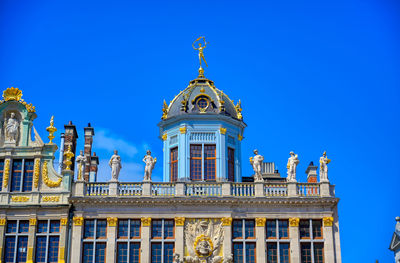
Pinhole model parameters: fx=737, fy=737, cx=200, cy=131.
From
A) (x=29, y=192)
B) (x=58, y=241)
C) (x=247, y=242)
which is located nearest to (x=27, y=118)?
(x=29, y=192)

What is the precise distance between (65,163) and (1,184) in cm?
379

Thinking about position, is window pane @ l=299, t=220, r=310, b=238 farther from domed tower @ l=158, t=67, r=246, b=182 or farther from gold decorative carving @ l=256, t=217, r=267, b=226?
domed tower @ l=158, t=67, r=246, b=182

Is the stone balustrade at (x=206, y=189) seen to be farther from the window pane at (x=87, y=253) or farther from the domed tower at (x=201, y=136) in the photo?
the window pane at (x=87, y=253)

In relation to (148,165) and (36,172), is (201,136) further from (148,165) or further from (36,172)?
(36,172)

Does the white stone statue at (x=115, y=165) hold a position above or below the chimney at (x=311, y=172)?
below

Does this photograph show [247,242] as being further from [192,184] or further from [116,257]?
[116,257]

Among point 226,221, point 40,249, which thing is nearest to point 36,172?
point 40,249

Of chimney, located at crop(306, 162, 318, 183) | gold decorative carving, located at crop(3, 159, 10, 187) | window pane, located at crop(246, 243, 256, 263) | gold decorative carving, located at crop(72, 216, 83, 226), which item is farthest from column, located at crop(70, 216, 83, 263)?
chimney, located at crop(306, 162, 318, 183)

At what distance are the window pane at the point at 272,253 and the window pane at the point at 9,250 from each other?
46.1 ft

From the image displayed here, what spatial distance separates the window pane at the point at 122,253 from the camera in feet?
132

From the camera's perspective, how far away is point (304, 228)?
41250 millimetres

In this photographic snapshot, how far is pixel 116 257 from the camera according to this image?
132 ft

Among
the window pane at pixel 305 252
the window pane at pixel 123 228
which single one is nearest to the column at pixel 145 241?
the window pane at pixel 123 228

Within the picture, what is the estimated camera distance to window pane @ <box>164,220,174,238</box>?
41.0m
